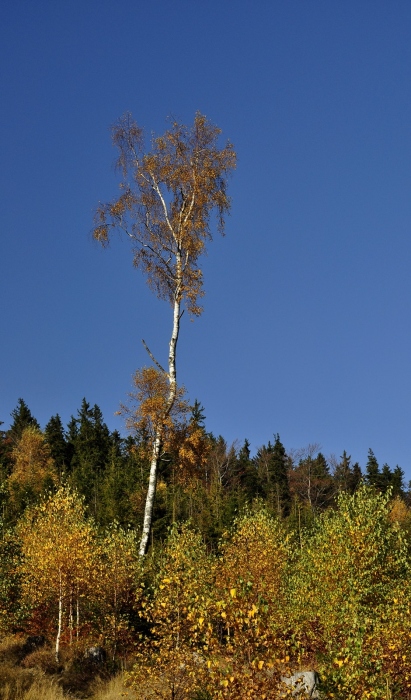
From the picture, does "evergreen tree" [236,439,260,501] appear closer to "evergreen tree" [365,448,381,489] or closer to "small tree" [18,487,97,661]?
"evergreen tree" [365,448,381,489]

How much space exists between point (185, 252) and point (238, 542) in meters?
18.9

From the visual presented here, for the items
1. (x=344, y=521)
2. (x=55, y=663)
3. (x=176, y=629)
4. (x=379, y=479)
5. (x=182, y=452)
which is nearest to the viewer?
(x=176, y=629)

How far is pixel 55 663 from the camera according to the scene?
2361 centimetres

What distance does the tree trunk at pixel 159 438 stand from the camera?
69.6ft

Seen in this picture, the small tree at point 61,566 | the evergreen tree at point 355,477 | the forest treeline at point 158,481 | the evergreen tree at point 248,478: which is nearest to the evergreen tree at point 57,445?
the forest treeline at point 158,481

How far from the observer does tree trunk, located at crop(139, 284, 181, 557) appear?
69.6 ft

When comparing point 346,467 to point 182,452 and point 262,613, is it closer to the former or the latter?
point 182,452

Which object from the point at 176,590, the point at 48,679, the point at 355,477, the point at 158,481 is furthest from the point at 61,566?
the point at 355,477

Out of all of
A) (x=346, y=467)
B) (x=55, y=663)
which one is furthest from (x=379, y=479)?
(x=55, y=663)

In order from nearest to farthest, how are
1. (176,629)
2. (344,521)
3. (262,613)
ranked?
1. (262,613)
2. (176,629)
3. (344,521)

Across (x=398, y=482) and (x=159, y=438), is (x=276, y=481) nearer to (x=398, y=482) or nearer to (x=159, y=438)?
(x=398, y=482)

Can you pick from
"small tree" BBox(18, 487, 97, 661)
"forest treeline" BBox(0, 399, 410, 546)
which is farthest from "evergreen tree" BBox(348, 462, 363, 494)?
"small tree" BBox(18, 487, 97, 661)

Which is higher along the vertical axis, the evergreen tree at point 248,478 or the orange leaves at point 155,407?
the evergreen tree at point 248,478

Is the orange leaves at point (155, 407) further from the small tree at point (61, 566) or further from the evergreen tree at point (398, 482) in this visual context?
the evergreen tree at point (398, 482)
